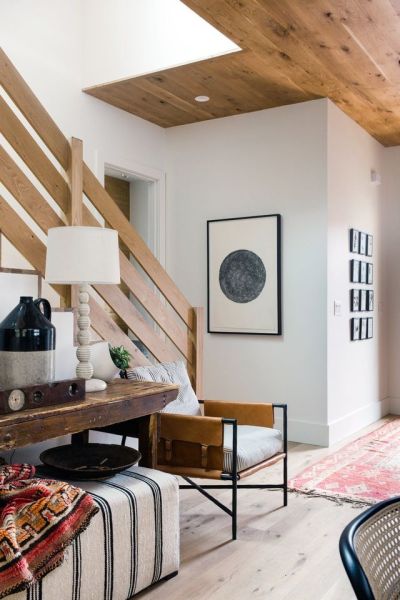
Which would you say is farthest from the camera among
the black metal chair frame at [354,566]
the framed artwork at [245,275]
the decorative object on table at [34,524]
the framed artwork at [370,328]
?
the framed artwork at [370,328]

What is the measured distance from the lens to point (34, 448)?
2.70 m

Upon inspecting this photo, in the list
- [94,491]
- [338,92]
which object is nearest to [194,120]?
[338,92]

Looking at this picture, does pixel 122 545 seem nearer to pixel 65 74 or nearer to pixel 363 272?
pixel 65 74

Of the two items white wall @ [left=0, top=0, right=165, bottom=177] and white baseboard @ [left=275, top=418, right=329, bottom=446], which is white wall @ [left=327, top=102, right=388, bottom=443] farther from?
white wall @ [left=0, top=0, right=165, bottom=177]

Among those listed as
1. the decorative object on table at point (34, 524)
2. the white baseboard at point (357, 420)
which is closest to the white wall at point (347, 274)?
the white baseboard at point (357, 420)

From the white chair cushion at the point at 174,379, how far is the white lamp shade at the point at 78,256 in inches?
28.9

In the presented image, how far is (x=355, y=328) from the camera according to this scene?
4.99 meters

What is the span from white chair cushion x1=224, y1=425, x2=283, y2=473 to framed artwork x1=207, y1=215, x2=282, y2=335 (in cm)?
172

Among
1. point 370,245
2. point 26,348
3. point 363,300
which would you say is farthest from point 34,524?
point 370,245

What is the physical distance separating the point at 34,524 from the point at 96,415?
21.0 inches

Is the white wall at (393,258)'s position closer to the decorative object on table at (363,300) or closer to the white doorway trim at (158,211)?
the decorative object on table at (363,300)

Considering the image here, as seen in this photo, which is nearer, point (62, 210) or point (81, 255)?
point (81, 255)

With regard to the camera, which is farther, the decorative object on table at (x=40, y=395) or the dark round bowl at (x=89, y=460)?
the dark round bowl at (x=89, y=460)

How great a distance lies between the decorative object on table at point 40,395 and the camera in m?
1.99
